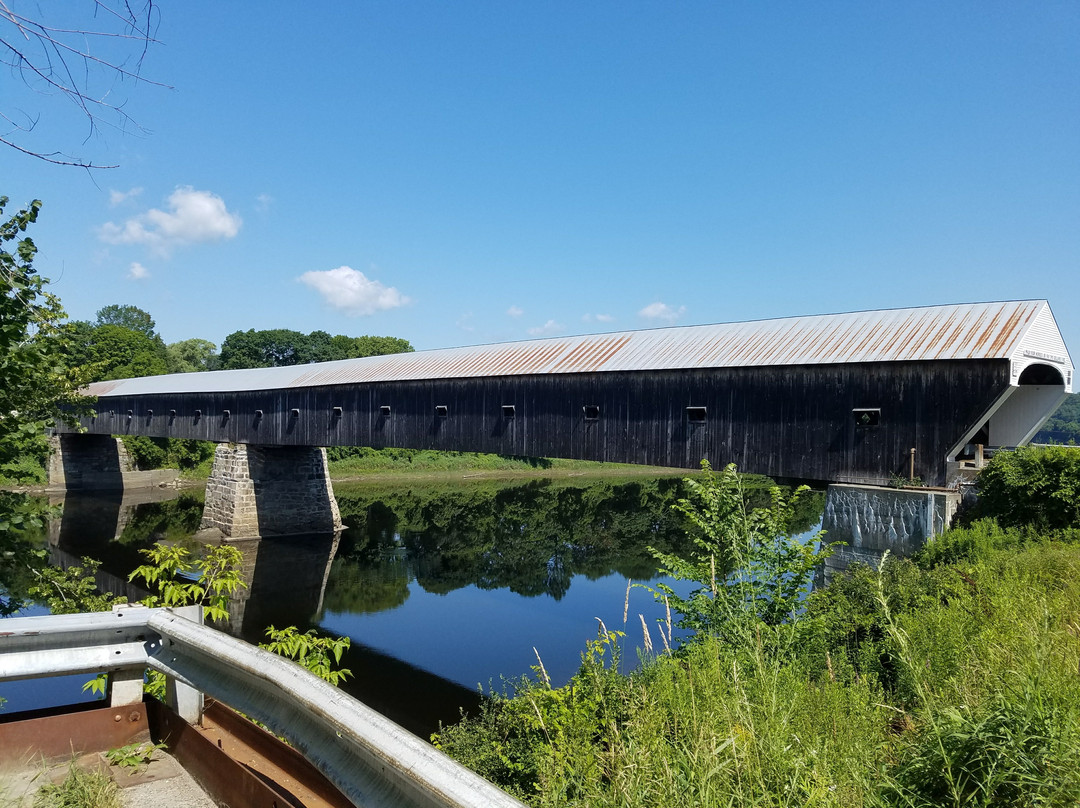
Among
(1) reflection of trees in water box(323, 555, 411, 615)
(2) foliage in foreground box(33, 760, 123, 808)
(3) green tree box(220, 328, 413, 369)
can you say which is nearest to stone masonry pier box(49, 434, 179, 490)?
(1) reflection of trees in water box(323, 555, 411, 615)

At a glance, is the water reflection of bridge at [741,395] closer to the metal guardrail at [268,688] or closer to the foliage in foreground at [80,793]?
the metal guardrail at [268,688]

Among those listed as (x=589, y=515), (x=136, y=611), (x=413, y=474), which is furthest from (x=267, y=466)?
(x=136, y=611)

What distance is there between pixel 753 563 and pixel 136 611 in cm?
544

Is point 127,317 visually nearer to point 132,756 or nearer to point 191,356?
point 191,356

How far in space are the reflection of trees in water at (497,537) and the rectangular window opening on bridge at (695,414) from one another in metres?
6.66

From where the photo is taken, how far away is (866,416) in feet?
34.9

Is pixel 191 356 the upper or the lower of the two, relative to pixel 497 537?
upper

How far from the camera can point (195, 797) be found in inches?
74.5

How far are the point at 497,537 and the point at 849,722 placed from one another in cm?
2172

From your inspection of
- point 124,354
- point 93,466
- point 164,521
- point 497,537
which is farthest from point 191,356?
point 497,537

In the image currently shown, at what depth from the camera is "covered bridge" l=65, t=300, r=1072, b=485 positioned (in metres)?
9.93

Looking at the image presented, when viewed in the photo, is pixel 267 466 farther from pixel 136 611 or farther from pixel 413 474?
pixel 136 611

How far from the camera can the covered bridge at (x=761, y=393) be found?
32.6 feet

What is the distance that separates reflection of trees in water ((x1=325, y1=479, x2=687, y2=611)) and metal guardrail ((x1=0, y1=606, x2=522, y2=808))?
15140 millimetres
